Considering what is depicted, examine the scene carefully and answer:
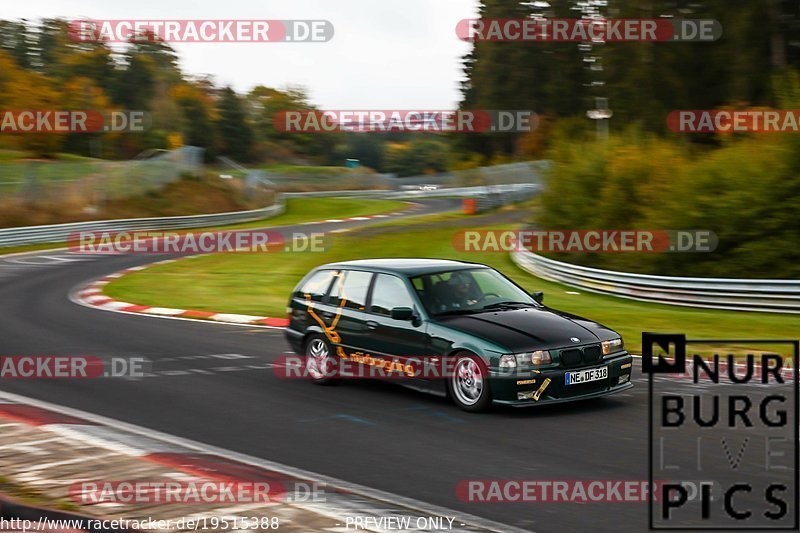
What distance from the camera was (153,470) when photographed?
6.54 m

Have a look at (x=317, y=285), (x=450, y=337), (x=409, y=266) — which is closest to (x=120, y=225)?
(x=317, y=285)

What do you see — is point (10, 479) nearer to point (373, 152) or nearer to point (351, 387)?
point (351, 387)

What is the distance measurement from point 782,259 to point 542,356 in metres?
12.6

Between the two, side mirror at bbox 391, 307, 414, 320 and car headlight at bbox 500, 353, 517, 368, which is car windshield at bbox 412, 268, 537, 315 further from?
car headlight at bbox 500, 353, 517, 368

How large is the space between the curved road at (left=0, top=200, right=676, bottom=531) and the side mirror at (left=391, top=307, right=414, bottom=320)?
0.86 metres

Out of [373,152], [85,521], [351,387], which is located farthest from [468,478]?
[373,152]

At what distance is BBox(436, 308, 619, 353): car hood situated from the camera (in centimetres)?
857

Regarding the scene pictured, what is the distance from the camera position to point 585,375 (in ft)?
28.4

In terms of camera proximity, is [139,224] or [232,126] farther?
[232,126]

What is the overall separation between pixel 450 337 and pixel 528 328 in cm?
75

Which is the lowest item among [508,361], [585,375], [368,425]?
[368,425]

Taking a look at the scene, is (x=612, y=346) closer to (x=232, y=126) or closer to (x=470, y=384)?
(x=470, y=384)

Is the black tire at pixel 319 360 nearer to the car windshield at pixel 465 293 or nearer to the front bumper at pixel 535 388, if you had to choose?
the car windshield at pixel 465 293

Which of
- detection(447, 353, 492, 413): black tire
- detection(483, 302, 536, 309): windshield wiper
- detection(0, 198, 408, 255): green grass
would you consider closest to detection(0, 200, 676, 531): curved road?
detection(447, 353, 492, 413): black tire
